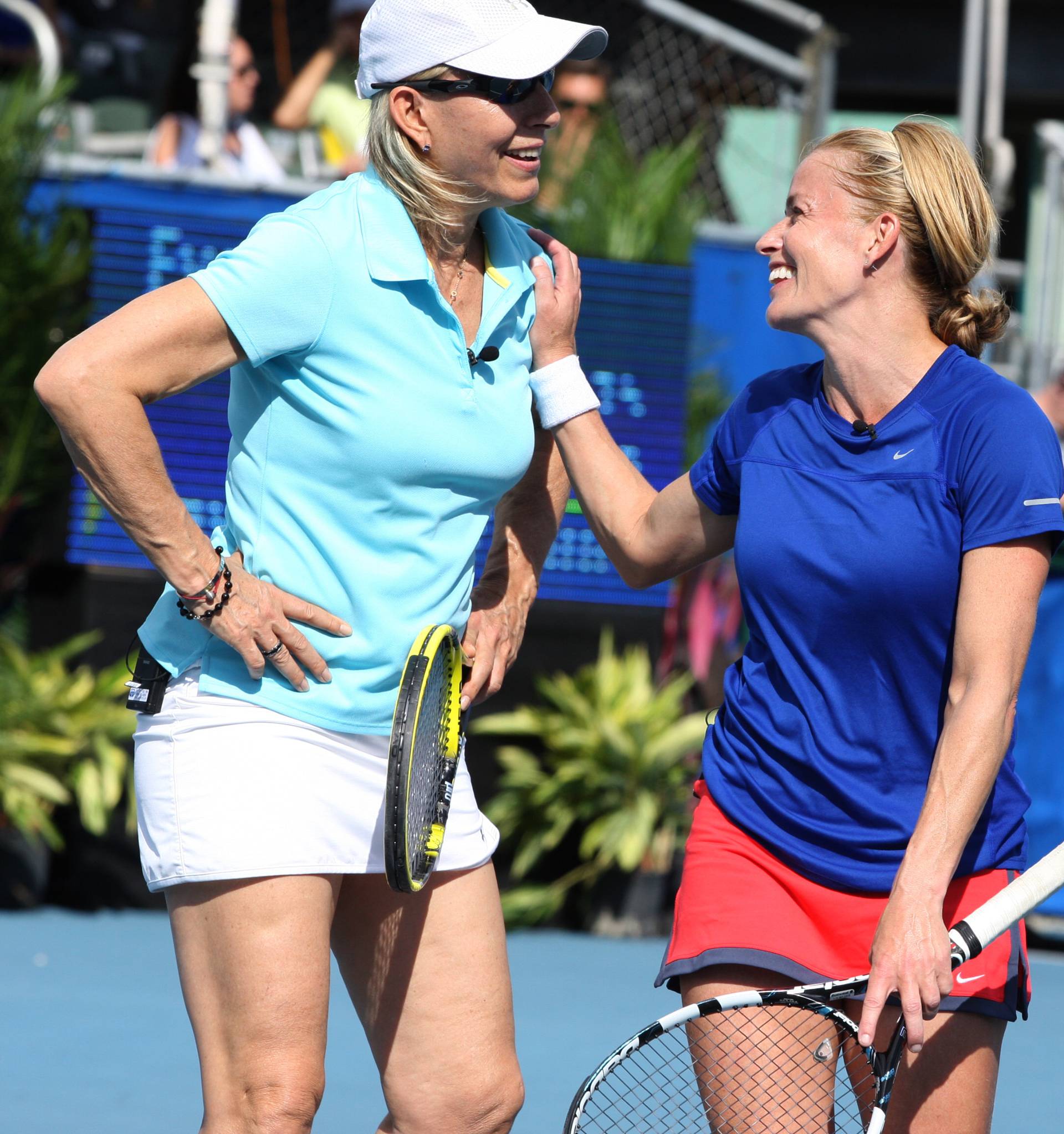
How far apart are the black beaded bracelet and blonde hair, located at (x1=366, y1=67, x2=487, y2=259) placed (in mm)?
612

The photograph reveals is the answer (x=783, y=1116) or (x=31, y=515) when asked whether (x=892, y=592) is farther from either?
(x=31, y=515)

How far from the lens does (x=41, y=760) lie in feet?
21.2

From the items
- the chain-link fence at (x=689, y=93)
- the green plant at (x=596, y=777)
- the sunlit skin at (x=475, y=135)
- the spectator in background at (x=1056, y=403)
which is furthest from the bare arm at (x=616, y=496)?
the chain-link fence at (x=689, y=93)

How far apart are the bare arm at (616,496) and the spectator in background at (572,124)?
3787mm

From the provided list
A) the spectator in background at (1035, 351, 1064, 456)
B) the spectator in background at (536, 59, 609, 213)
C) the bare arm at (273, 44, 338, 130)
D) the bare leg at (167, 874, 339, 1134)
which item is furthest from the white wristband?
the bare arm at (273, 44, 338, 130)

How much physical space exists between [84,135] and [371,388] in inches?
221

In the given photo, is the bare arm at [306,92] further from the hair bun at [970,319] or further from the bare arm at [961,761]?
the bare arm at [961,761]

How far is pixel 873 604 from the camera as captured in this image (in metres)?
2.40

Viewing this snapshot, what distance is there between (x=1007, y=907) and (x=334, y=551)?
1.08 m

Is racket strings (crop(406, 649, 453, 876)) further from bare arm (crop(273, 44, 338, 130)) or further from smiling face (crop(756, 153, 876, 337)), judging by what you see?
bare arm (crop(273, 44, 338, 130))

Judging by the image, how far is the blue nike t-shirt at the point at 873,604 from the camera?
7.77 feet

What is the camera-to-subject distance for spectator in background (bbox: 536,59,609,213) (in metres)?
7.09

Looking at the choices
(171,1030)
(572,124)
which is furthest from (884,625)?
(572,124)

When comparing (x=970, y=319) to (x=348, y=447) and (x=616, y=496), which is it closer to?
(x=616, y=496)
